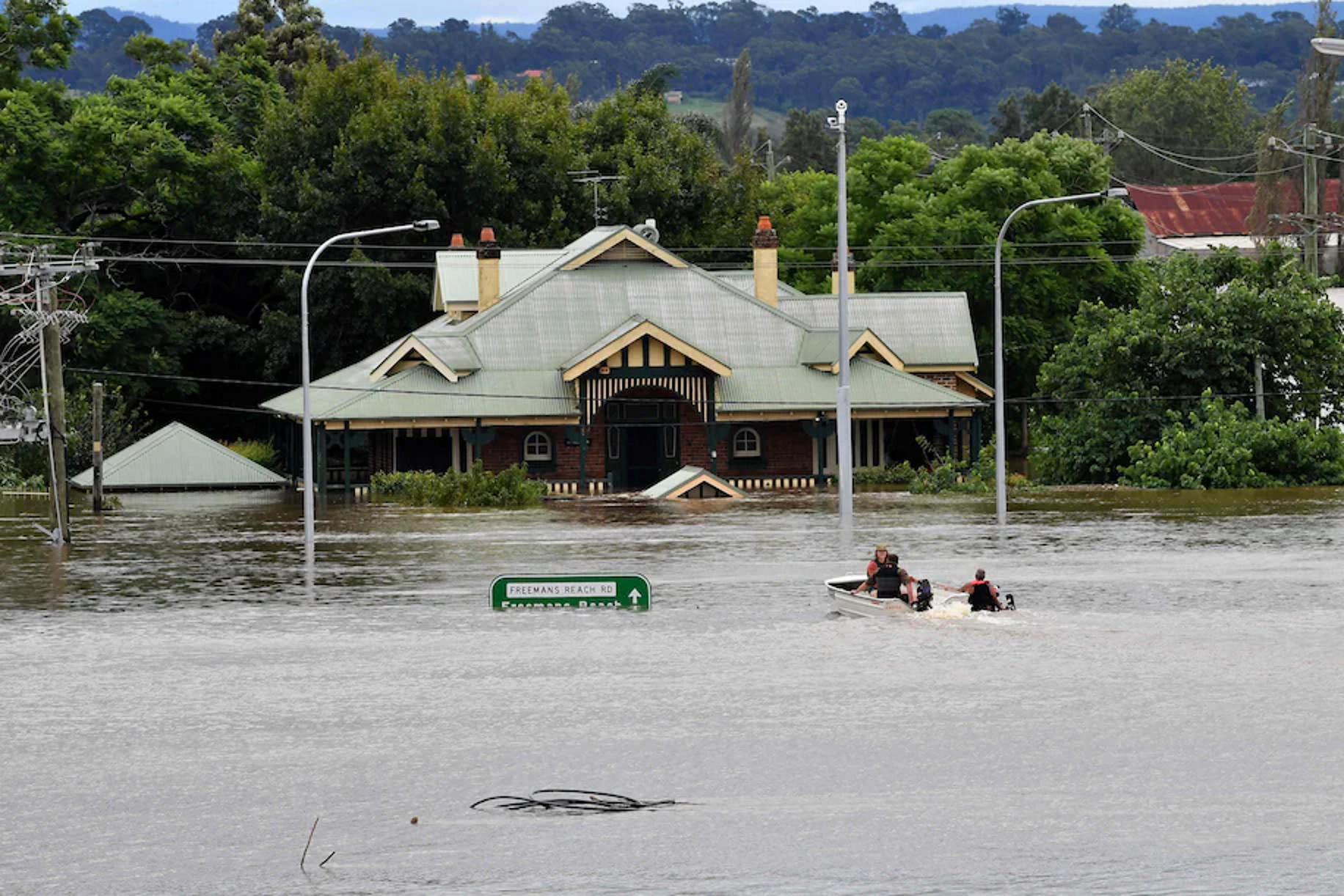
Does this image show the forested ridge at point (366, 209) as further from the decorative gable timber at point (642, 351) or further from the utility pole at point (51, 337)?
the utility pole at point (51, 337)

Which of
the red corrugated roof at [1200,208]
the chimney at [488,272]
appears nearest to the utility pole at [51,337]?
the chimney at [488,272]

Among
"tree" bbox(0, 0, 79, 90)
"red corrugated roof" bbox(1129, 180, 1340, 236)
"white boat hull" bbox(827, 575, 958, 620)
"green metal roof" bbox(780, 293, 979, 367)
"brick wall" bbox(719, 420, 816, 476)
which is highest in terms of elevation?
"tree" bbox(0, 0, 79, 90)

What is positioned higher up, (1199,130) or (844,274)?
(1199,130)

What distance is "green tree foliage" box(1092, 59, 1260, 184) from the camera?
15900 cm

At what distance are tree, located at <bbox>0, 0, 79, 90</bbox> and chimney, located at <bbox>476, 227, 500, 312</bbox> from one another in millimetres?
22478

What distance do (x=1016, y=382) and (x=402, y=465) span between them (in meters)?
27.6

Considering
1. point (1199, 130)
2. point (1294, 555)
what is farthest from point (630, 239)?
point (1199, 130)

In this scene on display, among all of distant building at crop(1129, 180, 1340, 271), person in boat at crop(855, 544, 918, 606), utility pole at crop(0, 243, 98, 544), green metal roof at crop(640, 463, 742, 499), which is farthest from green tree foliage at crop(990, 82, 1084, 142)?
person in boat at crop(855, 544, 918, 606)

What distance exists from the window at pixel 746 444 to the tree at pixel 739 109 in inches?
3133

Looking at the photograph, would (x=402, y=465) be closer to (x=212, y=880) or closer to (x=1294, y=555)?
(x=1294, y=555)

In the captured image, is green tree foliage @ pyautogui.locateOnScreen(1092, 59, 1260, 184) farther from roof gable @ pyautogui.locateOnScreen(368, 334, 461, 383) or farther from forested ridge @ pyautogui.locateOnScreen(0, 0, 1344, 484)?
roof gable @ pyautogui.locateOnScreen(368, 334, 461, 383)

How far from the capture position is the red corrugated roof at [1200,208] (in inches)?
4887

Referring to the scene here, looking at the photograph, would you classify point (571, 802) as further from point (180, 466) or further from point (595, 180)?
point (595, 180)

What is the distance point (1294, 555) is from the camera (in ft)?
149
